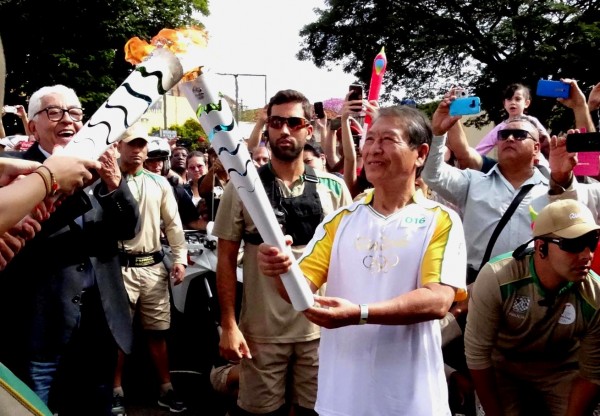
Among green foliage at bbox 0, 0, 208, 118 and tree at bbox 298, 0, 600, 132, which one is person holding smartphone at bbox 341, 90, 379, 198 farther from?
green foliage at bbox 0, 0, 208, 118

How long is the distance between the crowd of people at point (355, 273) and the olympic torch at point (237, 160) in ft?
0.18

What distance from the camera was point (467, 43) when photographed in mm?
21000

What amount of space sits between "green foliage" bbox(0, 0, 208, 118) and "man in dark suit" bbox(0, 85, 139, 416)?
16938 millimetres

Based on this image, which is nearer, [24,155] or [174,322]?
[24,155]

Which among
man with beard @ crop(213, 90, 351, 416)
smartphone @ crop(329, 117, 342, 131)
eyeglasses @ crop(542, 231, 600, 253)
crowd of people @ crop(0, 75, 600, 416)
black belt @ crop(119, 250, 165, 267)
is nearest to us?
crowd of people @ crop(0, 75, 600, 416)

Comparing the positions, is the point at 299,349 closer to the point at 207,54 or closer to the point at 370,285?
the point at 370,285

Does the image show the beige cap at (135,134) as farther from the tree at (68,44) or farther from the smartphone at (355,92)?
the tree at (68,44)

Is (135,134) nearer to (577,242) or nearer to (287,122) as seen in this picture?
(287,122)

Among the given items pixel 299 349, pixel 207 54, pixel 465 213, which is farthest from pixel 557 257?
pixel 207 54

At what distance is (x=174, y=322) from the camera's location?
6395mm

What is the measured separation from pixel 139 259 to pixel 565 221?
3.18m

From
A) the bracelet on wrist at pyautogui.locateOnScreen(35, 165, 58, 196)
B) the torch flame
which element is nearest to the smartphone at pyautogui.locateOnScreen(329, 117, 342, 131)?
the torch flame

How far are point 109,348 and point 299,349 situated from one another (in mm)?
994

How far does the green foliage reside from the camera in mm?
19672
